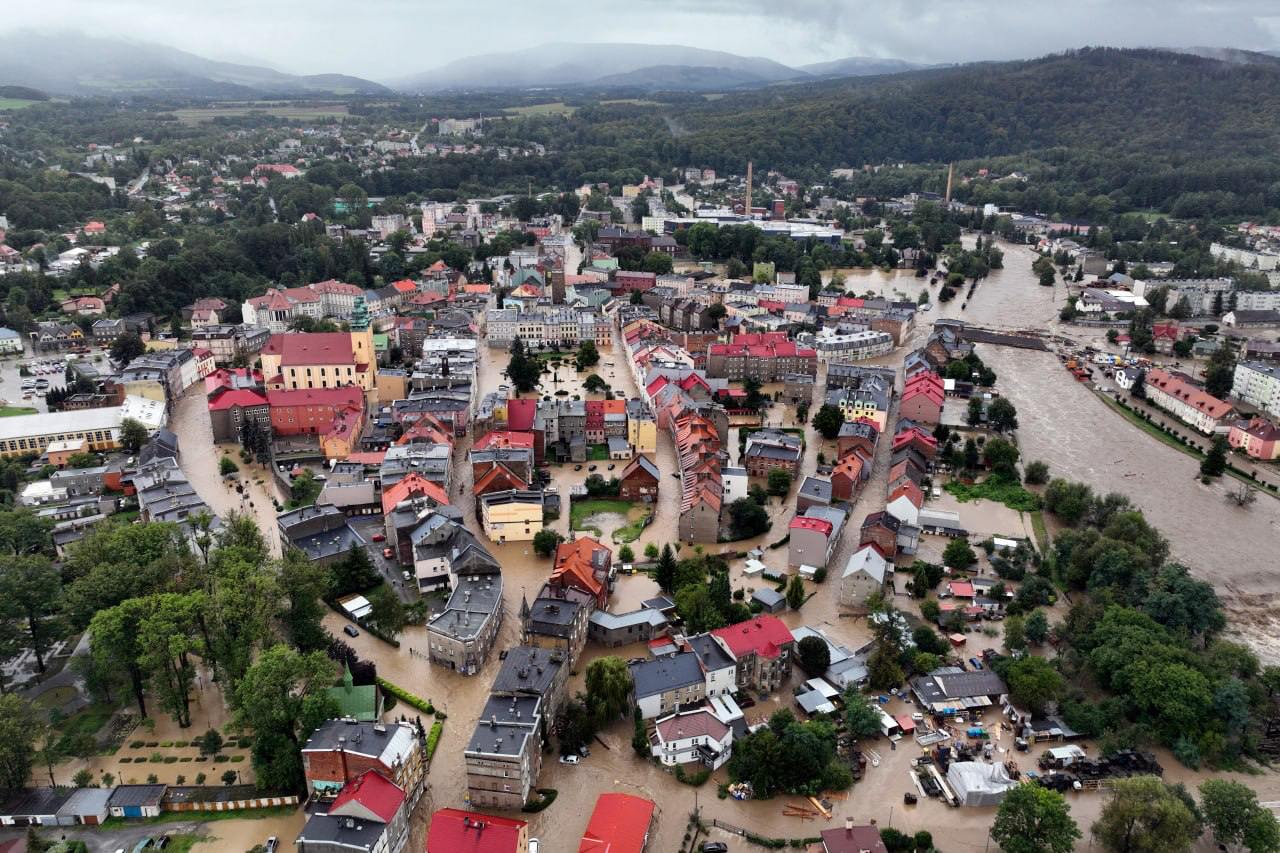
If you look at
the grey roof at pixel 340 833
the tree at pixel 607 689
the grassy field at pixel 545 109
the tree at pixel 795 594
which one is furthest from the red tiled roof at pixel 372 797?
the grassy field at pixel 545 109

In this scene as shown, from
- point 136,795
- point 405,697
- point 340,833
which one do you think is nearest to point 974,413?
point 405,697

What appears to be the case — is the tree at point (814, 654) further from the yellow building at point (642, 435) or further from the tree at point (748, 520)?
the yellow building at point (642, 435)

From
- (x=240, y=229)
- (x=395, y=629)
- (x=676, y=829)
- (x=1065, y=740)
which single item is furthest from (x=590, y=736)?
(x=240, y=229)

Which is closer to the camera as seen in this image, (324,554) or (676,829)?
(676,829)

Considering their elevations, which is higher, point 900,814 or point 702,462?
point 702,462

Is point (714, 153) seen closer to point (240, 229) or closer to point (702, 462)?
point (240, 229)

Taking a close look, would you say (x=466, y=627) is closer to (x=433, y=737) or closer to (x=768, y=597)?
(x=433, y=737)

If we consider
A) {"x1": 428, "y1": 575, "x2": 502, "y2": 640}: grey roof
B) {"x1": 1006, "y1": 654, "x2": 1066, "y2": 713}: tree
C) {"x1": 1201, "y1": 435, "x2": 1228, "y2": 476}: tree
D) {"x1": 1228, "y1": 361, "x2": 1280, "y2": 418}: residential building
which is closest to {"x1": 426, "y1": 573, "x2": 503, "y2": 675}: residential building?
{"x1": 428, "y1": 575, "x2": 502, "y2": 640}: grey roof

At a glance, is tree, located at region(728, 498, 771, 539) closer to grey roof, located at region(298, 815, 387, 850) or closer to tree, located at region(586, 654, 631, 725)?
tree, located at region(586, 654, 631, 725)
